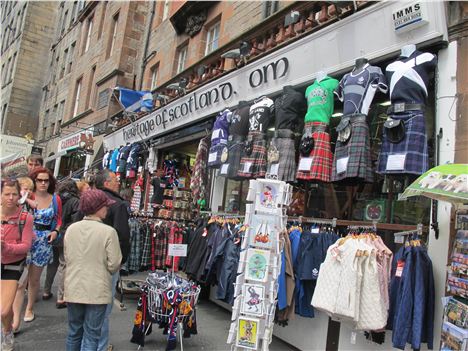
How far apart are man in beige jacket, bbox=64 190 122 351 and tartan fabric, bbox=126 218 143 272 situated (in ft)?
11.5

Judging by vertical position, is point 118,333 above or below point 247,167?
below

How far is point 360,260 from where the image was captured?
410cm

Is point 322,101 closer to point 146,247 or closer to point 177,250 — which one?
point 177,250

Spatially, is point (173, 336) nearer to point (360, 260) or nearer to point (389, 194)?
point (360, 260)

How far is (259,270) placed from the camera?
425 centimetres

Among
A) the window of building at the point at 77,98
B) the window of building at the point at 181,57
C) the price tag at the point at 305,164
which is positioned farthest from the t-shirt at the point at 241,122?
the window of building at the point at 77,98

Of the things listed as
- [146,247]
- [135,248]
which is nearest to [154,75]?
[146,247]

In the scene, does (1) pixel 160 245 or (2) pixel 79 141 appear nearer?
(1) pixel 160 245

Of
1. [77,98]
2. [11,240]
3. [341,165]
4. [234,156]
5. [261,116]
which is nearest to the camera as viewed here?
[11,240]

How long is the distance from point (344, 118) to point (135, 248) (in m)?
4.41

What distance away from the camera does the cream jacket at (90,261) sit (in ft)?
11.4

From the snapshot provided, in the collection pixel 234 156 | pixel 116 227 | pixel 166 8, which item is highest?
pixel 166 8

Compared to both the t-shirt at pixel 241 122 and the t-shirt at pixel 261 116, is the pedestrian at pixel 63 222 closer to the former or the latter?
the t-shirt at pixel 241 122

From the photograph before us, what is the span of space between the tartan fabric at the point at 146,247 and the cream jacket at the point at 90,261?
12.3 ft
